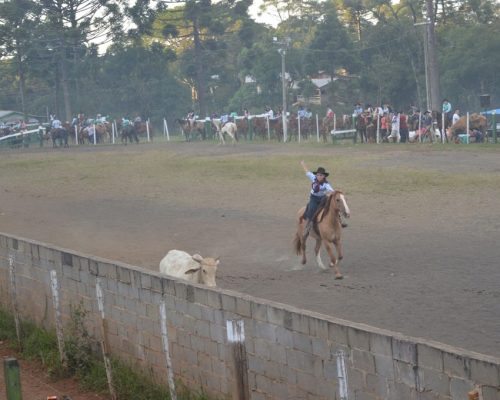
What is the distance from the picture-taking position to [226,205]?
76.8ft

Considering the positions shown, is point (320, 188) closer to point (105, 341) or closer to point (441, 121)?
point (105, 341)

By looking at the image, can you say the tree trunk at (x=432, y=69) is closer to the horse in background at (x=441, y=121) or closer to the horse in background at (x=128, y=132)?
the horse in background at (x=441, y=121)

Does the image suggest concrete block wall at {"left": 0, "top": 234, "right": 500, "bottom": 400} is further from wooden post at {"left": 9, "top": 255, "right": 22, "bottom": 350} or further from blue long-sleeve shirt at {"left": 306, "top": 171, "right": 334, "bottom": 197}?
blue long-sleeve shirt at {"left": 306, "top": 171, "right": 334, "bottom": 197}

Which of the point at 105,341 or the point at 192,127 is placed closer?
Result: the point at 105,341

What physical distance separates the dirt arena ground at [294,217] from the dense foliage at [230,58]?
86.1 feet

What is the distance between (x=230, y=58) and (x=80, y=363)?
77.5 meters

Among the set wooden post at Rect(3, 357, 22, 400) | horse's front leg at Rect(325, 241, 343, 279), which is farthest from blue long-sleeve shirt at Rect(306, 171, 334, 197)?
wooden post at Rect(3, 357, 22, 400)

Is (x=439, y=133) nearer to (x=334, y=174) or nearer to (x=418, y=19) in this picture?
(x=334, y=174)

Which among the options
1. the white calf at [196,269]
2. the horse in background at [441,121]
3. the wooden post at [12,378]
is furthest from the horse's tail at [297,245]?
the horse in background at [441,121]

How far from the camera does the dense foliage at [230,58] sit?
62.6 metres

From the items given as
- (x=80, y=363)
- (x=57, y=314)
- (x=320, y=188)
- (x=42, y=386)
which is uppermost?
(x=320, y=188)

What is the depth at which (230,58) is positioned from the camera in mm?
87062

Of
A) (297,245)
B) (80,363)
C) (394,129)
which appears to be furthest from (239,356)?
(394,129)

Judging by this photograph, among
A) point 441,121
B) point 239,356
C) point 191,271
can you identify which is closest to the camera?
point 239,356
